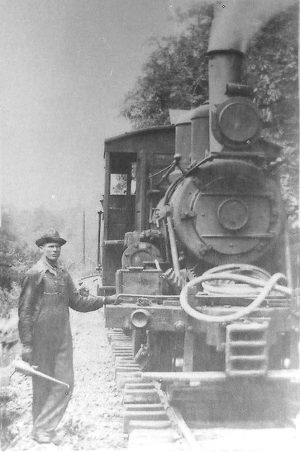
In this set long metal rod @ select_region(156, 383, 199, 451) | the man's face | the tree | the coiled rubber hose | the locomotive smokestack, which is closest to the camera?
long metal rod @ select_region(156, 383, 199, 451)

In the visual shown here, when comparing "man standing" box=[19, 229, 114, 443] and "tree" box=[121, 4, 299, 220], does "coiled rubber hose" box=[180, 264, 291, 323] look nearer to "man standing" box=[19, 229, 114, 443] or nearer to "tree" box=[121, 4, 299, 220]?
"man standing" box=[19, 229, 114, 443]

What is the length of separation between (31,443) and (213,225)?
8.66 feet

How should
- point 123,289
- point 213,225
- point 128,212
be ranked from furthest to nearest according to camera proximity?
1. point 128,212
2. point 213,225
3. point 123,289

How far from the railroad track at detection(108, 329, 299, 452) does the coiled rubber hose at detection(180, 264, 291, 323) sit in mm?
841

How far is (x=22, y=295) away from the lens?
396cm

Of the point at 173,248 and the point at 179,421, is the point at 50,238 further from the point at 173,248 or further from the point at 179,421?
the point at 179,421

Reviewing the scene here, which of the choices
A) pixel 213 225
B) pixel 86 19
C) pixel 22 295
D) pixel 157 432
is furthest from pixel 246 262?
pixel 86 19

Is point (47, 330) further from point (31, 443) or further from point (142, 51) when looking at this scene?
point (142, 51)

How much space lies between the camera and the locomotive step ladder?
4.05 m

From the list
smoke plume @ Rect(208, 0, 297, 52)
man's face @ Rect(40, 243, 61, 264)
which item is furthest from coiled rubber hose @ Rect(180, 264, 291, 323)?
smoke plume @ Rect(208, 0, 297, 52)

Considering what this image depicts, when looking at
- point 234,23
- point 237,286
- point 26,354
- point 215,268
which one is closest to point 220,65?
point 234,23

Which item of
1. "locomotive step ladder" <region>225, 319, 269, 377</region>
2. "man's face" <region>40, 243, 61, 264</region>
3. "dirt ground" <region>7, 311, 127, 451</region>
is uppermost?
"man's face" <region>40, 243, 61, 264</region>

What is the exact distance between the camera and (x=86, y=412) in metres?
4.41

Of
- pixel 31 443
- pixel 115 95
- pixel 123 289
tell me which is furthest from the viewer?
pixel 115 95
